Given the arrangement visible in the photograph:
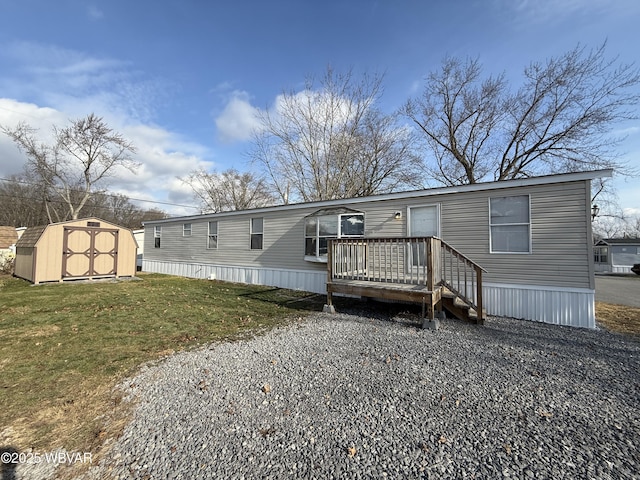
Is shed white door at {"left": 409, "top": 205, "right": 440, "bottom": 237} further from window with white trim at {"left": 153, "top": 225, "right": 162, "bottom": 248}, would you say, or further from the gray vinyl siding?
window with white trim at {"left": 153, "top": 225, "right": 162, "bottom": 248}

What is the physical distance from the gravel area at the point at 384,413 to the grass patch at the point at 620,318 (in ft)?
5.88

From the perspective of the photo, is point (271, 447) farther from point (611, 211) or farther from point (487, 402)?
point (611, 211)

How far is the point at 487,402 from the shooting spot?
9.27 feet

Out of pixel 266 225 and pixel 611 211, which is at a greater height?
pixel 611 211

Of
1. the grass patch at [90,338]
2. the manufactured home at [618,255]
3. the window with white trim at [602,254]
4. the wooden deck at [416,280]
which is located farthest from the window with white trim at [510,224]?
the window with white trim at [602,254]

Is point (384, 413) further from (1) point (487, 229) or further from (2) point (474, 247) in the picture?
(1) point (487, 229)

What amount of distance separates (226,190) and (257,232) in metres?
20.7

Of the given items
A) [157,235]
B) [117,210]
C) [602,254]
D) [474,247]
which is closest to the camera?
[474,247]

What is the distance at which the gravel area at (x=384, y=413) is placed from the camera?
1.98 metres

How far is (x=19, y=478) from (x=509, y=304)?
7.88m

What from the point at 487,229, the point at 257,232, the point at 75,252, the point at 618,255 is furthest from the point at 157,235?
the point at 618,255

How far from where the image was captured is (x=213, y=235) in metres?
12.9

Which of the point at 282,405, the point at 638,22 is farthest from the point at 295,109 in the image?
the point at 282,405

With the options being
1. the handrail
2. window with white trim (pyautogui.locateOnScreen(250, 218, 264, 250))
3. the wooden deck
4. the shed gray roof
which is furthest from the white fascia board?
the shed gray roof
